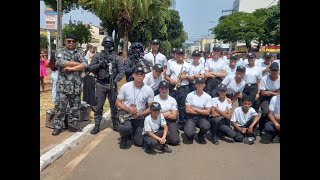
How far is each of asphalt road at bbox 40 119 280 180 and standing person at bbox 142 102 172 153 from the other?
0.17 meters

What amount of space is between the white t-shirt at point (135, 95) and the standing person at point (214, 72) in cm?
262

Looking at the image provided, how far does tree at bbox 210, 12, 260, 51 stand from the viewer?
160 ft

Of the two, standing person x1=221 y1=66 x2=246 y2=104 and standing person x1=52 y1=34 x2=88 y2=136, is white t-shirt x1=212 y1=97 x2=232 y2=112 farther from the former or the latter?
standing person x1=52 y1=34 x2=88 y2=136

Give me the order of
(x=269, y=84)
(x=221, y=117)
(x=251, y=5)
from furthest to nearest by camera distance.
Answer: (x=251, y=5) → (x=269, y=84) → (x=221, y=117)

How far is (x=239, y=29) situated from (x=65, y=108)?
153 feet

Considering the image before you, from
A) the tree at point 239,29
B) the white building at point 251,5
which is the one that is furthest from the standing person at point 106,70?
the white building at point 251,5

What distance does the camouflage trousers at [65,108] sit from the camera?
710 centimetres

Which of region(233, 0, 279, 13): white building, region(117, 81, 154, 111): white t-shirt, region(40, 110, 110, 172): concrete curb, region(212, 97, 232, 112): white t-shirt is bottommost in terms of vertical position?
region(40, 110, 110, 172): concrete curb

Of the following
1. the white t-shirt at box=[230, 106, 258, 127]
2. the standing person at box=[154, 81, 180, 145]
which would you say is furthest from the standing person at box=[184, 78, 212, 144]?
the white t-shirt at box=[230, 106, 258, 127]

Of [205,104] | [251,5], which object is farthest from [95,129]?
[251,5]

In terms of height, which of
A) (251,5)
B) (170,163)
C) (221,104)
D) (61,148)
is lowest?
(170,163)

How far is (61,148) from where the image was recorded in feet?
20.1

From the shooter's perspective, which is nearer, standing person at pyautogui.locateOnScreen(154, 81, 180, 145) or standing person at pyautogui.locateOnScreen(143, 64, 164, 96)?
standing person at pyautogui.locateOnScreen(154, 81, 180, 145)

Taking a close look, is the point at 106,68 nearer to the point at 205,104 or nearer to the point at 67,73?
the point at 67,73
